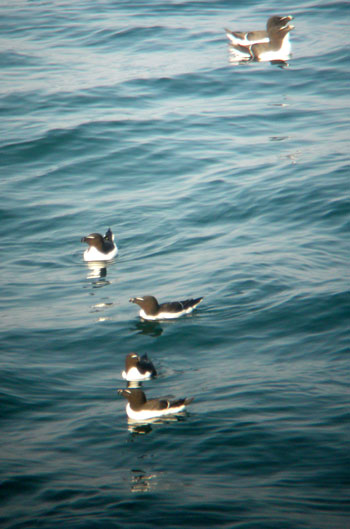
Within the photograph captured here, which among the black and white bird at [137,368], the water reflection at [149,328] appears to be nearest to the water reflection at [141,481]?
the black and white bird at [137,368]

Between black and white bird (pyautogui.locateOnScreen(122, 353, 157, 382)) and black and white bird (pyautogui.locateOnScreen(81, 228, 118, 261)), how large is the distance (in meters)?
4.57

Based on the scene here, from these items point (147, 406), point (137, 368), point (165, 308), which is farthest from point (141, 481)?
point (165, 308)

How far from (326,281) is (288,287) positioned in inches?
29.2

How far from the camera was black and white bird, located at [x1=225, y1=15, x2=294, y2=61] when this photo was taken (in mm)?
26938

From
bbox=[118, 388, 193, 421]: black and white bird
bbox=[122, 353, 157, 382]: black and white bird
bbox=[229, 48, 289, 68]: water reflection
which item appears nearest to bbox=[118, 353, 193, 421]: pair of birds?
bbox=[118, 388, 193, 421]: black and white bird

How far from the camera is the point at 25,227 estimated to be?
1734cm

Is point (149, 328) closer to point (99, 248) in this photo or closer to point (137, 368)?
point (137, 368)

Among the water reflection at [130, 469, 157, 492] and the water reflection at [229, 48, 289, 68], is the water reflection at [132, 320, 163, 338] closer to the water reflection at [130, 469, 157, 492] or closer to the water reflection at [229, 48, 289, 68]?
the water reflection at [130, 469, 157, 492]

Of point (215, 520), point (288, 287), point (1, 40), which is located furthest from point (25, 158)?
point (215, 520)

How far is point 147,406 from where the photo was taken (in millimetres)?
9867

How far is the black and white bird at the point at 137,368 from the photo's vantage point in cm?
1048

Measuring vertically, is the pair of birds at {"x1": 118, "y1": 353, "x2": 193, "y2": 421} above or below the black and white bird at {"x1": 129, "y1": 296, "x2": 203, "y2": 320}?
below

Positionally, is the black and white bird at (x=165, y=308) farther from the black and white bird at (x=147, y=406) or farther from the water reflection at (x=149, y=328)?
the black and white bird at (x=147, y=406)

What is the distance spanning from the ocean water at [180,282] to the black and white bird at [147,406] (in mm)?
170
